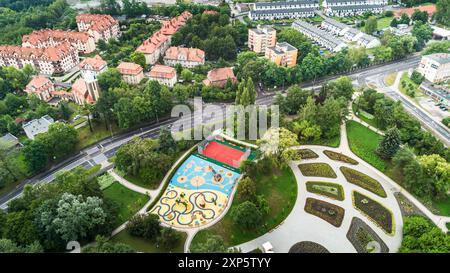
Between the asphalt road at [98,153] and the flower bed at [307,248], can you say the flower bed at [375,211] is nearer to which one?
the flower bed at [307,248]

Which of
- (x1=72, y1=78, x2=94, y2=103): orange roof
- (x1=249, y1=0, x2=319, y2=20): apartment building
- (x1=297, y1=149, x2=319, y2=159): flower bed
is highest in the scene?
(x1=249, y1=0, x2=319, y2=20): apartment building

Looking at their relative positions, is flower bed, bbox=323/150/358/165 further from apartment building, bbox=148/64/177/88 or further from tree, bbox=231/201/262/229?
apartment building, bbox=148/64/177/88

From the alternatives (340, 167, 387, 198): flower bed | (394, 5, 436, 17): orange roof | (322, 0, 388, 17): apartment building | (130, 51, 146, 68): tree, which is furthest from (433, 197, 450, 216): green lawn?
(322, 0, 388, 17): apartment building

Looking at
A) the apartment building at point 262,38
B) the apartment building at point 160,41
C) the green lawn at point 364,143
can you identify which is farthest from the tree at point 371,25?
the apartment building at point 160,41

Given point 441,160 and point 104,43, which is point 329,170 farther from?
point 104,43

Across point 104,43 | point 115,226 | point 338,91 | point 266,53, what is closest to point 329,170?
point 338,91

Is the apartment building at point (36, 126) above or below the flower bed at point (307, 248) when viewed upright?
above
